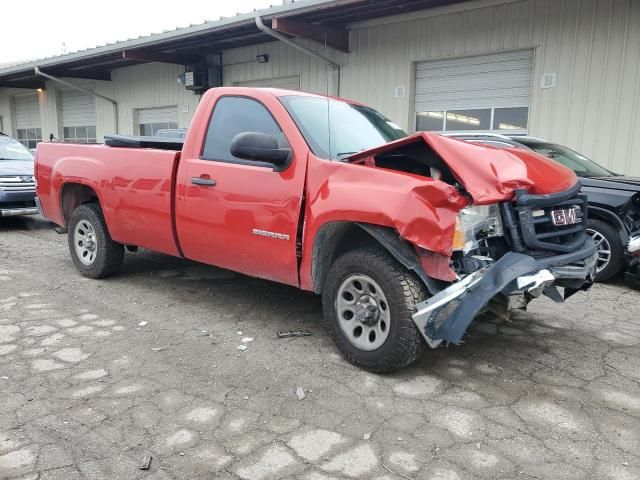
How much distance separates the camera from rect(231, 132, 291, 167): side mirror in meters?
3.64

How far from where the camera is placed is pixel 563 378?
3533 mm

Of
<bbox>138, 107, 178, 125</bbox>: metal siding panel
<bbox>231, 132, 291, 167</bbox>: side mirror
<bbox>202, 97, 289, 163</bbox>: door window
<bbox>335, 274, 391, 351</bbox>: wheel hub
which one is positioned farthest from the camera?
<bbox>138, 107, 178, 125</bbox>: metal siding panel

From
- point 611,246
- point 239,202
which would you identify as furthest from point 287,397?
point 611,246

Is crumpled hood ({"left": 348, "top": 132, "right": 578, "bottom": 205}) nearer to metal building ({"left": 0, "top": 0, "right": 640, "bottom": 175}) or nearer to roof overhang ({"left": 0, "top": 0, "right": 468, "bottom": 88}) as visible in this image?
metal building ({"left": 0, "top": 0, "right": 640, "bottom": 175})

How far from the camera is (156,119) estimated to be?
16.7m

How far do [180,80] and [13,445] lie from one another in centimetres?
1362

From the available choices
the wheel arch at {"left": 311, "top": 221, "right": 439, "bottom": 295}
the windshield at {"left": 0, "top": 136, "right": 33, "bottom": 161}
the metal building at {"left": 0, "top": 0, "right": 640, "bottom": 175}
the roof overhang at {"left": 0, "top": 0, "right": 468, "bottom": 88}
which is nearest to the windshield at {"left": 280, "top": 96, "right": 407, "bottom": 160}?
Result: the wheel arch at {"left": 311, "top": 221, "right": 439, "bottom": 295}

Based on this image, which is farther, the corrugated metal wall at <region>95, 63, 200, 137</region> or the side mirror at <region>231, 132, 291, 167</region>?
the corrugated metal wall at <region>95, 63, 200, 137</region>

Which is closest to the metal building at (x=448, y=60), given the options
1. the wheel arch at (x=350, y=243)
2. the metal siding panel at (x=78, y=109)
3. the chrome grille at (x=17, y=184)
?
the metal siding panel at (x=78, y=109)

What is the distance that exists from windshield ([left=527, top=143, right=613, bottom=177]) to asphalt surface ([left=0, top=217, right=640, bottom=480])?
230 cm

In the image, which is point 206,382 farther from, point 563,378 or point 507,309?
point 563,378

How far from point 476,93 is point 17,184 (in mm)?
8451

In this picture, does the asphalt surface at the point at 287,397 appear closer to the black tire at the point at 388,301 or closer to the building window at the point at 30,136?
the black tire at the point at 388,301

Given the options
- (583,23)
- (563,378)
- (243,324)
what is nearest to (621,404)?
(563,378)
